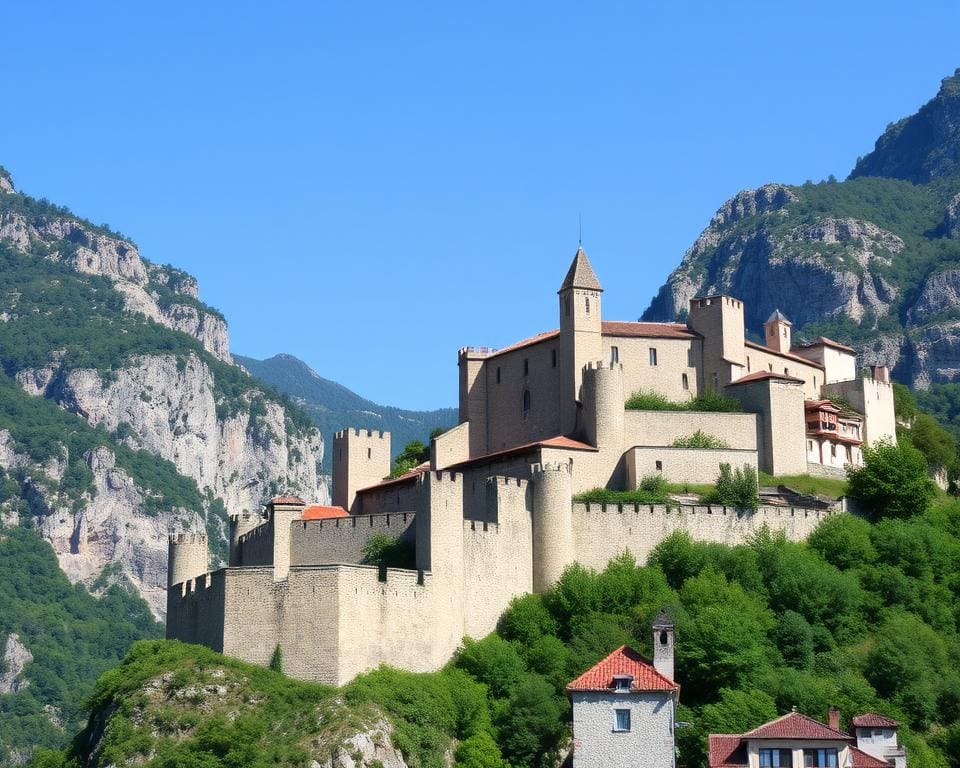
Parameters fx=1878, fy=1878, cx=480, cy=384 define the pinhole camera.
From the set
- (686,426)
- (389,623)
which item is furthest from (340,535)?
(686,426)

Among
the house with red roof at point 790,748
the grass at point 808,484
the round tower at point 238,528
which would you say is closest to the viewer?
the house with red roof at point 790,748

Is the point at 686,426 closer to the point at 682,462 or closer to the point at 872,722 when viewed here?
the point at 682,462

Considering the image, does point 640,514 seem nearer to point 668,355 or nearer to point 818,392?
point 668,355

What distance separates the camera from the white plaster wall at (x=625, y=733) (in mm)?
63719

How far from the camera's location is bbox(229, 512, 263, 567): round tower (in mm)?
88250

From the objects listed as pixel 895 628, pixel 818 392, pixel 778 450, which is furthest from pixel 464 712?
pixel 818 392

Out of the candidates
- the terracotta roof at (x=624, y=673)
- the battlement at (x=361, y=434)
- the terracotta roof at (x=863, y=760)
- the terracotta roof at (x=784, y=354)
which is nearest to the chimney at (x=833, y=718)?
the terracotta roof at (x=863, y=760)

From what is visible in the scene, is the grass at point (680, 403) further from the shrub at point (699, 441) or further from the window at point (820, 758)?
the window at point (820, 758)

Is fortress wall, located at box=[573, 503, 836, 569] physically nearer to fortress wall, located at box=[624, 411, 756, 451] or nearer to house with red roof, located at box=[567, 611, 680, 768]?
fortress wall, located at box=[624, 411, 756, 451]

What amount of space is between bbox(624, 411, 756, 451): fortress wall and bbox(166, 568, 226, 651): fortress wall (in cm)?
2271

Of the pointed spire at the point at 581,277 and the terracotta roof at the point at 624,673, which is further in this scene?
the pointed spire at the point at 581,277

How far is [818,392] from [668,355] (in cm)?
1088

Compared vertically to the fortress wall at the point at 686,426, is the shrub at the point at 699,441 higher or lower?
lower

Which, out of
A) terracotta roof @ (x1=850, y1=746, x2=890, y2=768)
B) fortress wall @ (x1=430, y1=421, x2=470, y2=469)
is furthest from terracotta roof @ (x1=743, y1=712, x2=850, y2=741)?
fortress wall @ (x1=430, y1=421, x2=470, y2=469)
